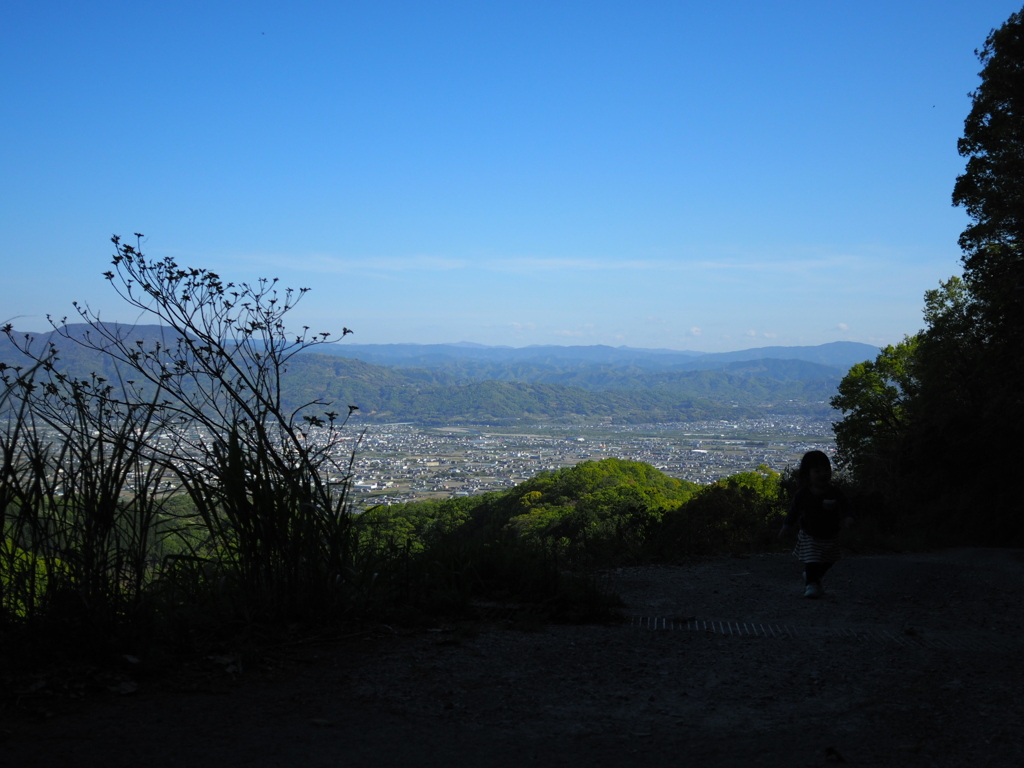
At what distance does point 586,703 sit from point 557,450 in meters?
56.2

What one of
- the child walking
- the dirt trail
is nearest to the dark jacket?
the child walking

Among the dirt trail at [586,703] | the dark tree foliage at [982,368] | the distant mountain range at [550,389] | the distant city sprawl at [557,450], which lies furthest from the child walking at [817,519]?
the distant mountain range at [550,389]

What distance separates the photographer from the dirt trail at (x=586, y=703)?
3.04m

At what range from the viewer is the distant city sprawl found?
28.3 metres

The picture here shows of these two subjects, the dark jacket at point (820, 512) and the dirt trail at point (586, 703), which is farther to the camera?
the dark jacket at point (820, 512)

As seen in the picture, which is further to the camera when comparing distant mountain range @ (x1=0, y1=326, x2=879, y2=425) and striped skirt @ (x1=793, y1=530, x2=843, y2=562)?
distant mountain range @ (x1=0, y1=326, x2=879, y2=425)

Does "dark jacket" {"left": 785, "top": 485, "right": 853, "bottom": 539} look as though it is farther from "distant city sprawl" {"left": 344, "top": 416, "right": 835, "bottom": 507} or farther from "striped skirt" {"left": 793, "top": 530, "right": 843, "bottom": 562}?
"distant city sprawl" {"left": 344, "top": 416, "right": 835, "bottom": 507}

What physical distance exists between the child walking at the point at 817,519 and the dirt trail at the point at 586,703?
1279 millimetres

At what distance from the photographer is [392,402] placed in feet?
198

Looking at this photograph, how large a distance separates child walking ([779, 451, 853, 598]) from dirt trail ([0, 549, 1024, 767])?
4.19 ft

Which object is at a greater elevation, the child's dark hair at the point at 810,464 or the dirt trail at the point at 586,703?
the child's dark hair at the point at 810,464

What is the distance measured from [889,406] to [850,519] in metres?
21.9

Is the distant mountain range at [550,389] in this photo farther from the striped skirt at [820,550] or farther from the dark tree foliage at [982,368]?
the striped skirt at [820,550]

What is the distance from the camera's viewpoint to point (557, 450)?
196 ft
